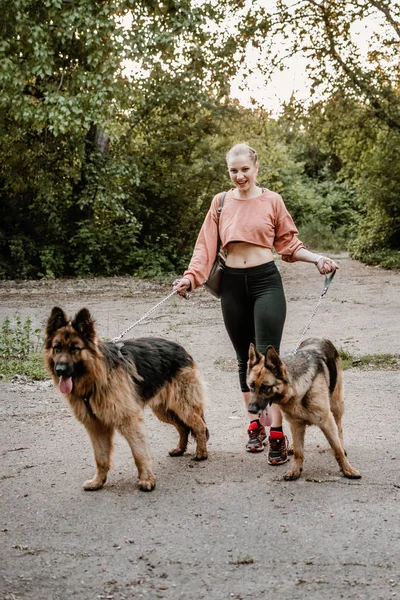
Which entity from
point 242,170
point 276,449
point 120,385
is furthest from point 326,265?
point 120,385

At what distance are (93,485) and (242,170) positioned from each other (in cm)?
262

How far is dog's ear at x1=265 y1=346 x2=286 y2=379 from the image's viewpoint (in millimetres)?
4832

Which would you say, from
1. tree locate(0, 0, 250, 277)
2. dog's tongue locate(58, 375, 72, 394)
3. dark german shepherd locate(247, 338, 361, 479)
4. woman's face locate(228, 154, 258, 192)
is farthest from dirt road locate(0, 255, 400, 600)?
tree locate(0, 0, 250, 277)

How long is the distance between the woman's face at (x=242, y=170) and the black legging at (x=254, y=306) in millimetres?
673

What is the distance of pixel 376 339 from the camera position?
36.2 ft

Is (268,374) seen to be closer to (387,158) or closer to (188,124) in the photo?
(188,124)

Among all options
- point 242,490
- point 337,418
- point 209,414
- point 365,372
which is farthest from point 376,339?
point 242,490

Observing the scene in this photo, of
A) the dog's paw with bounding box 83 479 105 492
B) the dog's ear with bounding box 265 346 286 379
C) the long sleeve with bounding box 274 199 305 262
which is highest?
the long sleeve with bounding box 274 199 305 262

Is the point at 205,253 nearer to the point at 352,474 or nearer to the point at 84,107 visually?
the point at 352,474

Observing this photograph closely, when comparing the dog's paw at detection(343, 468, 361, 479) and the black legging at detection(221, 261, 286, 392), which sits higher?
the black legging at detection(221, 261, 286, 392)

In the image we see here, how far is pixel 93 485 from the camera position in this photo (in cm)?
510

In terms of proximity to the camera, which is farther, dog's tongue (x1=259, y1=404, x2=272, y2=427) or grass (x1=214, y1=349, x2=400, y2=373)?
grass (x1=214, y1=349, x2=400, y2=373)

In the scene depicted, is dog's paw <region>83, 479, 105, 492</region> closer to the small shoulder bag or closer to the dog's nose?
the dog's nose

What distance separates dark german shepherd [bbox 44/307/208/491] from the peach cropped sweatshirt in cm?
74
